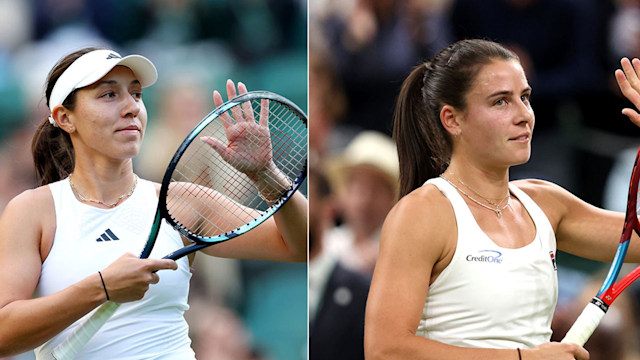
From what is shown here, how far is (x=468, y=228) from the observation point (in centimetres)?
176

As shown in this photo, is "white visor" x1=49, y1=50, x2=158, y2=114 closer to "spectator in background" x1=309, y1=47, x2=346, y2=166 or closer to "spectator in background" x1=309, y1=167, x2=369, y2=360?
"spectator in background" x1=309, y1=167, x2=369, y2=360

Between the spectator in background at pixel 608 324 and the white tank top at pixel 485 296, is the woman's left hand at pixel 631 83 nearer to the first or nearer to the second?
the white tank top at pixel 485 296

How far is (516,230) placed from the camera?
1848 millimetres

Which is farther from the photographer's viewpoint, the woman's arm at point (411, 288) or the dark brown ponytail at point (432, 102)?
the dark brown ponytail at point (432, 102)

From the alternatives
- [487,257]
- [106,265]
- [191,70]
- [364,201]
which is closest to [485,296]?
[487,257]

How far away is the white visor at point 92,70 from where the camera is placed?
2.04 metres

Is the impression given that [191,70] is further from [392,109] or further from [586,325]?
[586,325]

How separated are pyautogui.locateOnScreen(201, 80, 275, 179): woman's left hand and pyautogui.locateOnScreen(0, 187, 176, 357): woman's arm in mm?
302

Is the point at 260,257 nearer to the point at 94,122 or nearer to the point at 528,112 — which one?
the point at 94,122

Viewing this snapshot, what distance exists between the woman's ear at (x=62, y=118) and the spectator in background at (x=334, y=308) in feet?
4.45

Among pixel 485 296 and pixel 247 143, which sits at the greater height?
pixel 247 143

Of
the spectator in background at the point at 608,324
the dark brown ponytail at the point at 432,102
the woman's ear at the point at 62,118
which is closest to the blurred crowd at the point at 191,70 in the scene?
the spectator in background at the point at 608,324

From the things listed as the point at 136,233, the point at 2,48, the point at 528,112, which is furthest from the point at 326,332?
the point at 2,48

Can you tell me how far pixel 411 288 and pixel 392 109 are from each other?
2047mm
